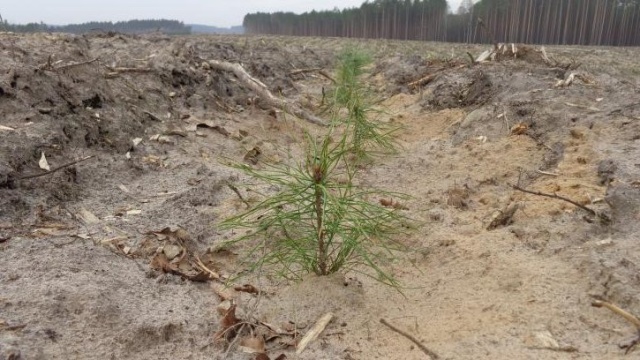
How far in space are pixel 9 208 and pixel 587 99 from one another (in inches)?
184

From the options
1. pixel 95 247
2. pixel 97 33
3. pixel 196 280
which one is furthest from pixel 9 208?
pixel 97 33

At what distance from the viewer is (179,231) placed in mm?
2711

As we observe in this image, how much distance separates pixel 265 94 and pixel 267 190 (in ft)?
8.83

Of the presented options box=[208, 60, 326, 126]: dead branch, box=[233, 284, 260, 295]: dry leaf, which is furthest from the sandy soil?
box=[208, 60, 326, 126]: dead branch

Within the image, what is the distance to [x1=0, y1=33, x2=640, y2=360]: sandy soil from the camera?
1.85 metres

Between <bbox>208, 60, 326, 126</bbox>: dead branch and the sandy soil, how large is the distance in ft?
1.27

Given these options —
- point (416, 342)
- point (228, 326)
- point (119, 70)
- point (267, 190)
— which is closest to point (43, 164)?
point (267, 190)

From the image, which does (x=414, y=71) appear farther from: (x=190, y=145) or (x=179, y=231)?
(x=179, y=231)

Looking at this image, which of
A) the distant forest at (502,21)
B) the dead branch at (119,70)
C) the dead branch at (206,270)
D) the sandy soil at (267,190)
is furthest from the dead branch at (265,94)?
the distant forest at (502,21)

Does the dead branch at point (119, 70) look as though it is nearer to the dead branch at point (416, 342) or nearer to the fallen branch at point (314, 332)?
the fallen branch at point (314, 332)

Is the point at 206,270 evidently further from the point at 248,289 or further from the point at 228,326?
the point at 228,326

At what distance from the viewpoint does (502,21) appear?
29.4 m

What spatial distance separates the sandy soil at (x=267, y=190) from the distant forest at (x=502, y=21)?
16261 mm

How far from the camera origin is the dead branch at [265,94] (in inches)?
233
